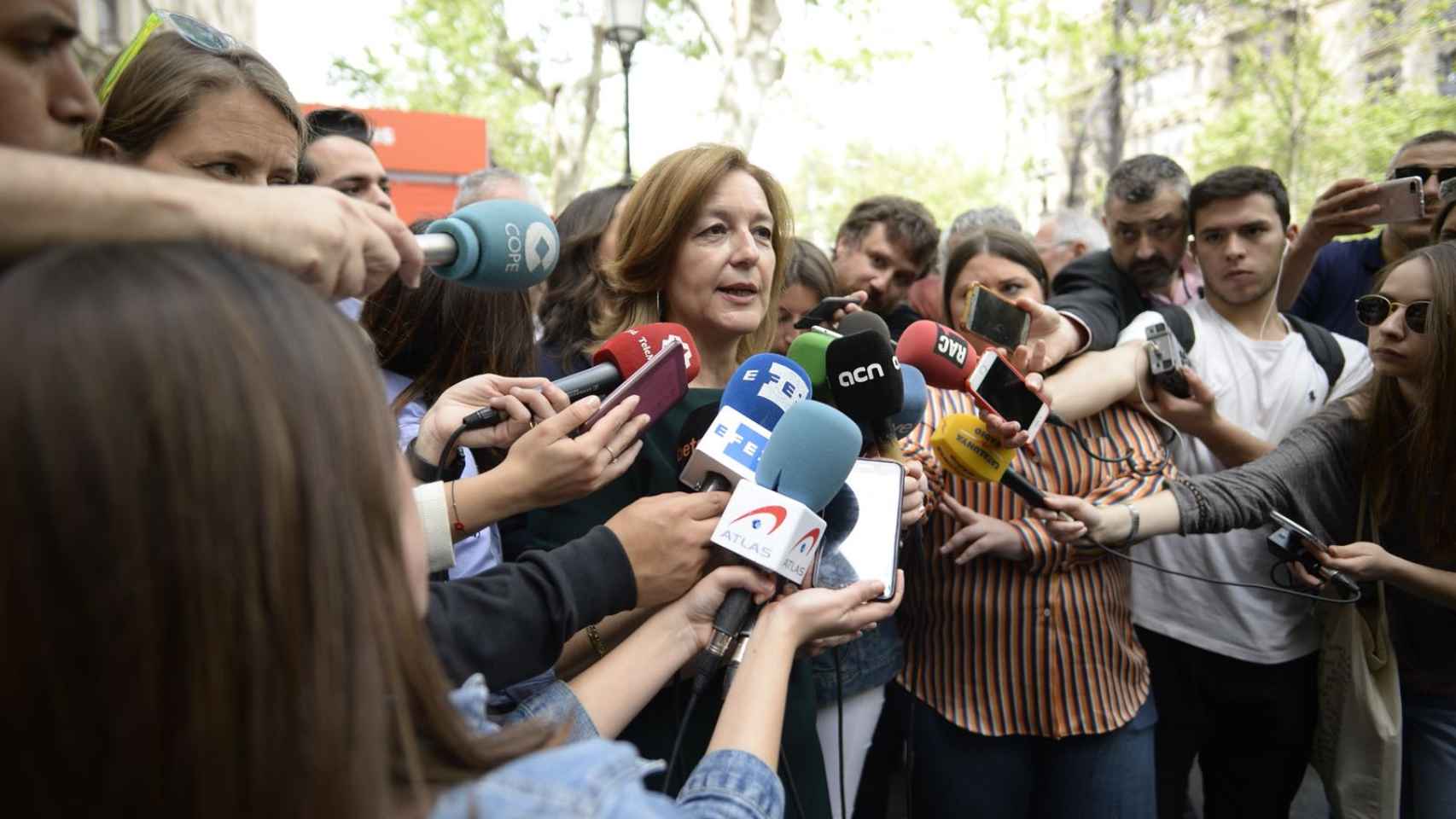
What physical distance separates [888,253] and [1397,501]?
202 centimetres

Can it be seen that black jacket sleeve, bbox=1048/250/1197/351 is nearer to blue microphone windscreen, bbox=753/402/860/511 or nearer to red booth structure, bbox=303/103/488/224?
blue microphone windscreen, bbox=753/402/860/511

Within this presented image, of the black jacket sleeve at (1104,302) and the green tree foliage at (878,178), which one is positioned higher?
the black jacket sleeve at (1104,302)

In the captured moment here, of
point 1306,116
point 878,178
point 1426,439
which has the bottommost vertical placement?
point 878,178

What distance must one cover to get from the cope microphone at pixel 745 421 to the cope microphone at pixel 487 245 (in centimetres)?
42

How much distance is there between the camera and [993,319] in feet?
7.13

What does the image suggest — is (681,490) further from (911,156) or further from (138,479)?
(911,156)

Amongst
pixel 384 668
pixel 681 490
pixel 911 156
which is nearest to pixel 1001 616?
pixel 681 490

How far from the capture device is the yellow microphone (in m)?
2.06

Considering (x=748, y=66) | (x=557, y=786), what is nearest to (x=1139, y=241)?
(x=557, y=786)

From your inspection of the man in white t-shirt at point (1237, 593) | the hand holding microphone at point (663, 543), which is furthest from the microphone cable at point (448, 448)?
the man in white t-shirt at point (1237, 593)

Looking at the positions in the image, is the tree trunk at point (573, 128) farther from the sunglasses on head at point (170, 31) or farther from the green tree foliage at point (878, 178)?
the green tree foliage at point (878, 178)

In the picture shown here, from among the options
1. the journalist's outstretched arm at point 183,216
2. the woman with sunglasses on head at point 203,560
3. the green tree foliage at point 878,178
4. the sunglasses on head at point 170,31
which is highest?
the sunglasses on head at point 170,31

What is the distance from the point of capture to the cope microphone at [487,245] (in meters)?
1.28

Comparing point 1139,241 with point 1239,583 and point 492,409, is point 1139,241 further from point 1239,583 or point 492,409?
point 492,409
